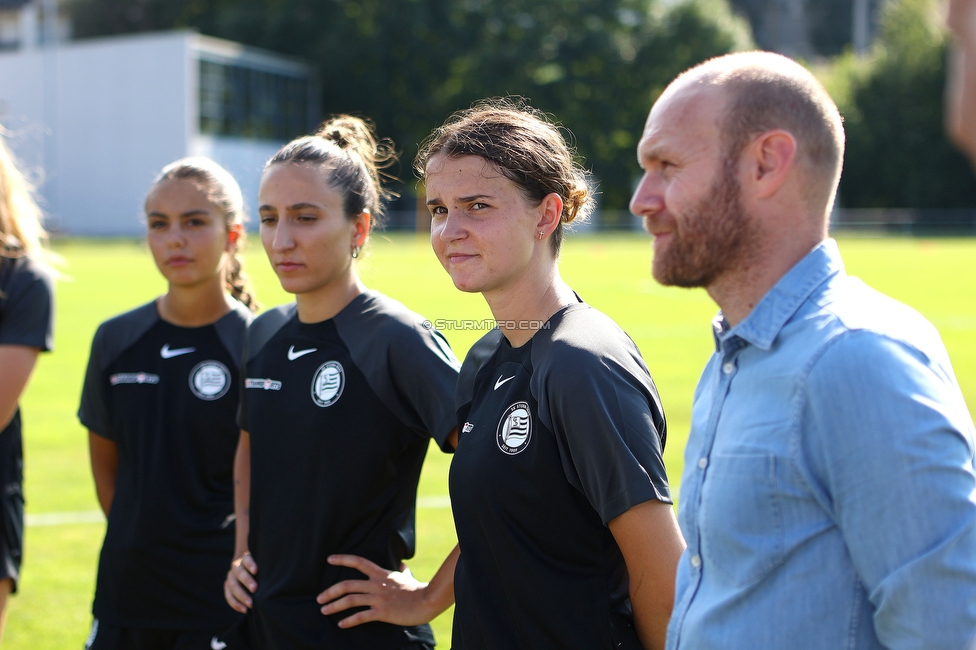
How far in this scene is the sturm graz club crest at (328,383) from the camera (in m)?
3.31

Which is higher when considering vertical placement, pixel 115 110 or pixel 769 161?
pixel 769 161

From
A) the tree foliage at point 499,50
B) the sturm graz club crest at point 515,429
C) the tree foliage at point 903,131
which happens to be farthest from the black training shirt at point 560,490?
the tree foliage at point 903,131

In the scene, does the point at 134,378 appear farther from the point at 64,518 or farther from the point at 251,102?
the point at 251,102

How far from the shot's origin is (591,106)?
6081cm

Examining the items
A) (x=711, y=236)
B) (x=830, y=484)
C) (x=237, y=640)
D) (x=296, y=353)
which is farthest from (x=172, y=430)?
(x=830, y=484)

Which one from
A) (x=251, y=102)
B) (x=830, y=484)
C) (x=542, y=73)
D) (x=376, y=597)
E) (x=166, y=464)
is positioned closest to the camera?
(x=830, y=484)

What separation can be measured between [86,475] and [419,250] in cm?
3268

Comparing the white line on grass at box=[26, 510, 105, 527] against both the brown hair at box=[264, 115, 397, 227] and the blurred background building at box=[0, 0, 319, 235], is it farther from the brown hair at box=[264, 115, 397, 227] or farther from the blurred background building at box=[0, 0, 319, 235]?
the blurred background building at box=[0, 0, 319, 235]

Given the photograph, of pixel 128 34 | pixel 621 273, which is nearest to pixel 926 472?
pixel 621 273

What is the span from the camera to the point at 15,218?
3.95 metres

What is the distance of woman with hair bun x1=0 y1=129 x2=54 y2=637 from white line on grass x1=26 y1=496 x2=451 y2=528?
368 cm

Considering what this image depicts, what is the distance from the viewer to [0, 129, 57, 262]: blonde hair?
12.8 ft

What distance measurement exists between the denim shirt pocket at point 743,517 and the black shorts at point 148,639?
2.44m

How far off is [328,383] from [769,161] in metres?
1.86
